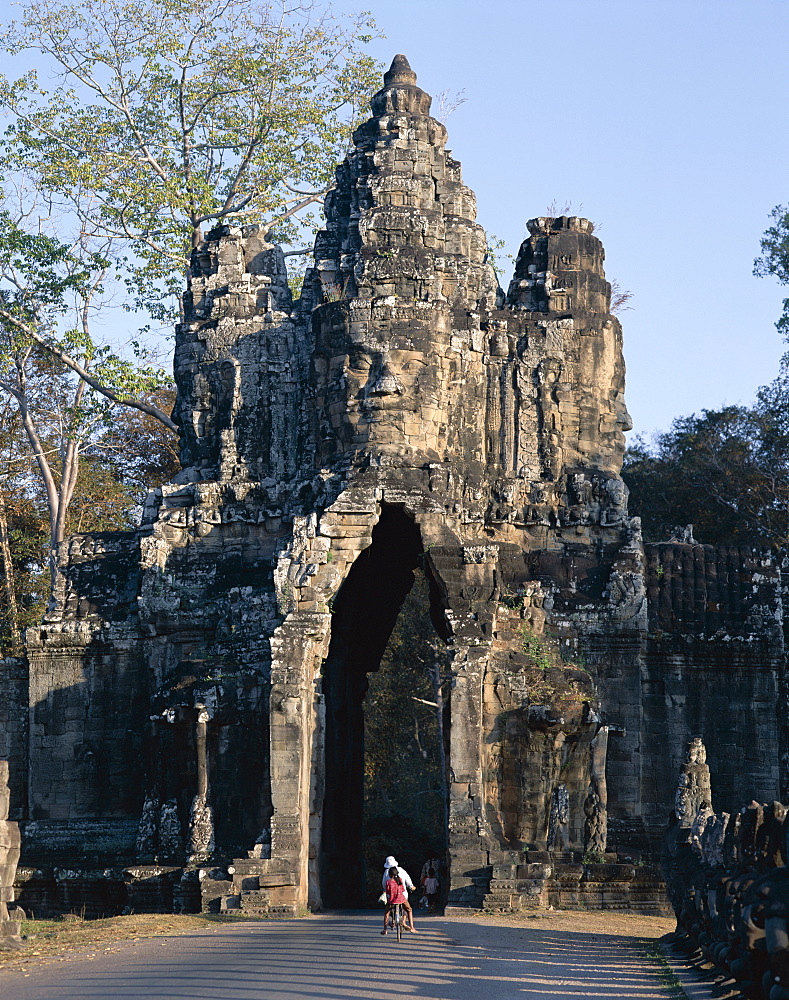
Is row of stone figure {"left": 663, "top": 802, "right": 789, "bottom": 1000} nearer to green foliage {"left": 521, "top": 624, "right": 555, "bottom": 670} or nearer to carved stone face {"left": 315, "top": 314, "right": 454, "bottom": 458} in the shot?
green foliage {"left": 521, "top": 624, "right": 555, "bottom": 670}

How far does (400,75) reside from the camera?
32281 millimetres

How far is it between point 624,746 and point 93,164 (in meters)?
20.7

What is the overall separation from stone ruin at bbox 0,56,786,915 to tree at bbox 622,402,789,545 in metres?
9.84

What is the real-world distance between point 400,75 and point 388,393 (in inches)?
264

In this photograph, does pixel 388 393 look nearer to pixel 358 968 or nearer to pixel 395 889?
pixel 395 889

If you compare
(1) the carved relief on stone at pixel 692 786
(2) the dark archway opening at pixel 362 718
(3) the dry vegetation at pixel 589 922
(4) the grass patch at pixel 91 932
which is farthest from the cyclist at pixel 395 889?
(1) the carved relief on stone at pixel 692 786

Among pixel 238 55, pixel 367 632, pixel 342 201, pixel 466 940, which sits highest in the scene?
pixel 238 55

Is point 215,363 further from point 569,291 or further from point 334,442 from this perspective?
point 569,291

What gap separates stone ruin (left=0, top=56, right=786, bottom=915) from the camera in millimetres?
27062

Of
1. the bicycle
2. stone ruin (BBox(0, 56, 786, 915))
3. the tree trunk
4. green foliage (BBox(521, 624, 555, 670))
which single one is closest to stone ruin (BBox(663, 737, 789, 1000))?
Result: the bicycle

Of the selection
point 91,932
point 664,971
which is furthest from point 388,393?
point 664,971

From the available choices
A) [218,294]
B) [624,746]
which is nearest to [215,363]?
[218,294]

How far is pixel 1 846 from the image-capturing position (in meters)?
21.2

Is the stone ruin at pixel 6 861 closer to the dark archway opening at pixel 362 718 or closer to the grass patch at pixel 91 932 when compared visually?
the grass patch at pixel 91 932
